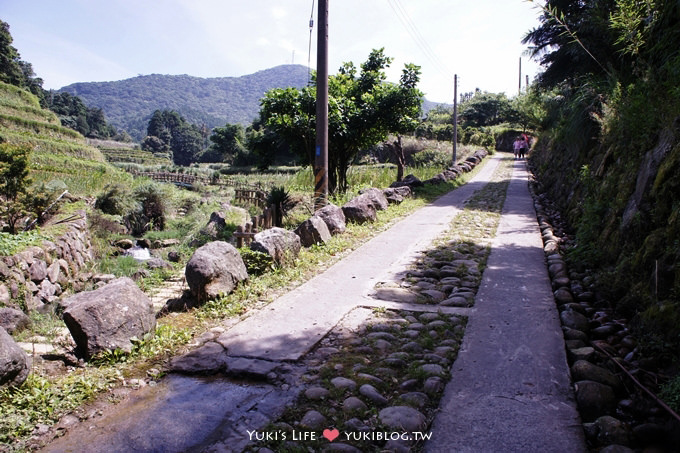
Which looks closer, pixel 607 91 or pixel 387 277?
pixel 387 277

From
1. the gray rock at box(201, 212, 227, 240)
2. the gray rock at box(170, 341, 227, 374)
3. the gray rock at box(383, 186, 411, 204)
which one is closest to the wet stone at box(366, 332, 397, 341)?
the gray rock at box(170, 341, 227, 374)

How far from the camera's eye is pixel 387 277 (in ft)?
19.1

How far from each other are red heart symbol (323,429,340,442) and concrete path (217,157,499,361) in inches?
39.2

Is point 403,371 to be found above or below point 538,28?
below

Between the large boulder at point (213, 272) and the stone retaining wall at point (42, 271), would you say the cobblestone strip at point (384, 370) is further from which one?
the stone retaining wall at point (42, 271)

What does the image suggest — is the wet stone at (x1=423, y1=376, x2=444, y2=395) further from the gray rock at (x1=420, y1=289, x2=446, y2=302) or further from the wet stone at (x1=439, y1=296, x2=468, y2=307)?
the gray rock at (x1=420, y1=289, x2=446, y2=302)

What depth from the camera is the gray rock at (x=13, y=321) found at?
538 cm

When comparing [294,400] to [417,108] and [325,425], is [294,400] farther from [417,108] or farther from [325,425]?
[417,108]

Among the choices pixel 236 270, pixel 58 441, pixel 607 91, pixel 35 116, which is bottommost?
pixel 58 441

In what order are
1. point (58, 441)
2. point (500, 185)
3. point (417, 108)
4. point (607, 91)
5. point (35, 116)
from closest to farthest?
point (58, 441) < point (607, 91) < point (417, 108) < point (500, 185) < point (35, 116)

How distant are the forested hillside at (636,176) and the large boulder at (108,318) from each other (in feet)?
12.4

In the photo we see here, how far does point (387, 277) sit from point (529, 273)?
1.74 m

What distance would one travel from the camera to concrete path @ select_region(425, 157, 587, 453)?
8.16 ft

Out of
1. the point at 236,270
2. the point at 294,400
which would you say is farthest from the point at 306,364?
the point at 236,270
